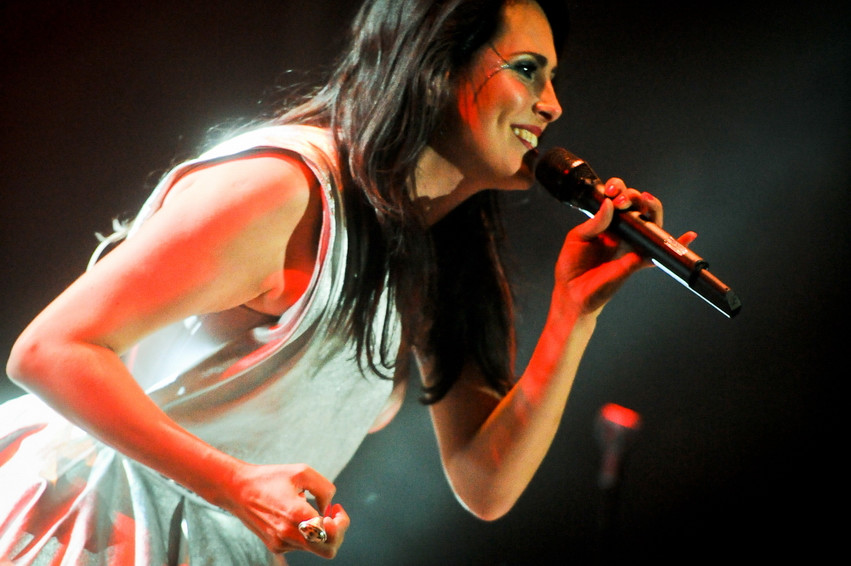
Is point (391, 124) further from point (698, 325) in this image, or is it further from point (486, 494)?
point (698, 325)

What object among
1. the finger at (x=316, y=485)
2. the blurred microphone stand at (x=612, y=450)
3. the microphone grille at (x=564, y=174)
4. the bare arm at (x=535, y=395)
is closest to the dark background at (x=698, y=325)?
the bare arm at (x=535, y=395)

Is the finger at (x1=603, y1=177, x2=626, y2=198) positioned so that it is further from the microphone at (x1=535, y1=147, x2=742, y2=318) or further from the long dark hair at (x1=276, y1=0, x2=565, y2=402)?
the long dark hair at (x1=276, y1=0, x2=565, y2=402)

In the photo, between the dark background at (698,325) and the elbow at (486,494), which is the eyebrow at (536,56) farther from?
the elbow at (486,494)

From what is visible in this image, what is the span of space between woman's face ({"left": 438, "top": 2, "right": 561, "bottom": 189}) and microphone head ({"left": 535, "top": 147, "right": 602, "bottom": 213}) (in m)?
0.04

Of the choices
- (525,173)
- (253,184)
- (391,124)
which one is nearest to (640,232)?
(525,173)

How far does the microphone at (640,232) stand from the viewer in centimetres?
82

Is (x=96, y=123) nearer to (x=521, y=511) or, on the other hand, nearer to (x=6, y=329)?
(x=6, y=329)

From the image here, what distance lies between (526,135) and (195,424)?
58 cm

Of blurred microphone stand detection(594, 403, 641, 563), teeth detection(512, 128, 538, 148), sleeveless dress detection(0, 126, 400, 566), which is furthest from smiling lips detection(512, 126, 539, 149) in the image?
blurred microphone stand detection(594, 403, 641, 563)

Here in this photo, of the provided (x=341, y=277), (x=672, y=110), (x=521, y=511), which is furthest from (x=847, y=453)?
(x=341, y=277)

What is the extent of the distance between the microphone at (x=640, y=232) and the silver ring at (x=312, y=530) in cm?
50

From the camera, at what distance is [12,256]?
3.69ft

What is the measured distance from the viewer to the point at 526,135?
1023 mm

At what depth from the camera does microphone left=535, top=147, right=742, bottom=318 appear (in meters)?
0.82
